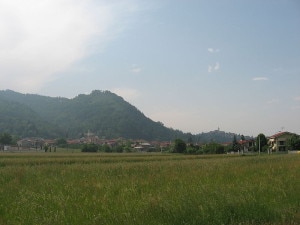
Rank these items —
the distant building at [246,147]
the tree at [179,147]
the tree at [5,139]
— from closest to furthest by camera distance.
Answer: the tree at [179,147] → the distant building at [246,147] → the tree at [5,139]

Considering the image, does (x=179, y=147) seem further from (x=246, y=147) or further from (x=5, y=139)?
(x=5, y=139)

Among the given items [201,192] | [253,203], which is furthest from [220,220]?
[201,192]

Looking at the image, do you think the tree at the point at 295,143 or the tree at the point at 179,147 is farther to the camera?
the tree at the point at 179,147

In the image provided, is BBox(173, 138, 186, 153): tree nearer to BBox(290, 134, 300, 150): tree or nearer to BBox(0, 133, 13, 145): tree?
BBox(290, 134, 300, 150): tree

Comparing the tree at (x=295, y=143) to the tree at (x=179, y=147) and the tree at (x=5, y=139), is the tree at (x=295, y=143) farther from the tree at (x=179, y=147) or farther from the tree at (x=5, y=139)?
the tree at (x=5, y=139)

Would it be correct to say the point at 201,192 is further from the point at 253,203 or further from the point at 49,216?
the point at 49,216

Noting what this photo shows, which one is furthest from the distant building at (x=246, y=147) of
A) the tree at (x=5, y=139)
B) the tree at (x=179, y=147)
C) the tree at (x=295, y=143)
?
the tree at (x=5, y=139)

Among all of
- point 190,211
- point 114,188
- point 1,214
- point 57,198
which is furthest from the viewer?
point 114,188

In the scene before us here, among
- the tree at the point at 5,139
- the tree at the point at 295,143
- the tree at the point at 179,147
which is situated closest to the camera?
the tree at the point at 295,143

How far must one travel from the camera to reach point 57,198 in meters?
11.8

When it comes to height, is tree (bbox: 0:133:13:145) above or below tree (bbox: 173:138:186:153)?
above

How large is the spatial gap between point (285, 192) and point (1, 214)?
332 inches

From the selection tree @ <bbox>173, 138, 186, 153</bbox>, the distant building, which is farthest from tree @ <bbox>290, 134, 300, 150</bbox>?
tree @ <bbox>173, 138, 186, 153</bbox>

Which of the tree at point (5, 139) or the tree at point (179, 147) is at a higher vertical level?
the tree at point (5, 139)
